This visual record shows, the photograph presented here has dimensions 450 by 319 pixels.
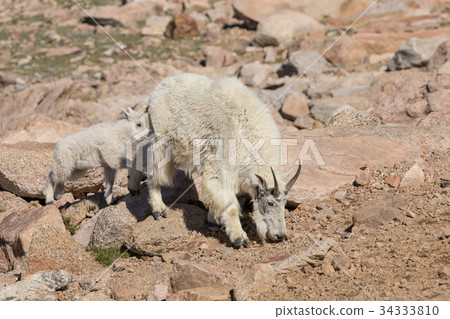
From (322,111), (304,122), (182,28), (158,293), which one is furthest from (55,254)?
(182,28)

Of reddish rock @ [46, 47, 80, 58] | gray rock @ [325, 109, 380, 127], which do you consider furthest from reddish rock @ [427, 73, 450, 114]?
reddish rock @ [46, 47, 80, 58]

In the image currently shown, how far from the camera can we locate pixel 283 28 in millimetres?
27078

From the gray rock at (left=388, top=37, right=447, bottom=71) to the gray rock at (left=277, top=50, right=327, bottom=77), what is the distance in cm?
311

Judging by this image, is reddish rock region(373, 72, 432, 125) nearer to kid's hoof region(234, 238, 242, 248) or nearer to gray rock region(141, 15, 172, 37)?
kid's hoof region(234, 238, 242, 248)

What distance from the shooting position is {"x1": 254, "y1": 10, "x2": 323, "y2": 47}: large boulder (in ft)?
87.8

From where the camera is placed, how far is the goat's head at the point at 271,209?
809cm

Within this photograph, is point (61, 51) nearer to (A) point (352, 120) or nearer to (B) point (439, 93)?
(A) point (352, 120)

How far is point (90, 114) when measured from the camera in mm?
19156

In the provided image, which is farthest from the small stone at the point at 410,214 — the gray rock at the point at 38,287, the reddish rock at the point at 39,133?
the reddish rock at the point at 39,133

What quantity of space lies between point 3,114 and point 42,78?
20.2 ft

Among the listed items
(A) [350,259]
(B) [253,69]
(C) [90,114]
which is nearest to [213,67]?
(B) [253,69]

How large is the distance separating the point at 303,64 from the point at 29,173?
13.8 meters

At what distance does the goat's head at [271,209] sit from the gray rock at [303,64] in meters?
14.3

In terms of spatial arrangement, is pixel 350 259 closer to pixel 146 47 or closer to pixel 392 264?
pixel 392 264
